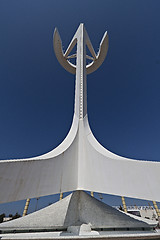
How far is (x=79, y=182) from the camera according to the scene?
5105mm

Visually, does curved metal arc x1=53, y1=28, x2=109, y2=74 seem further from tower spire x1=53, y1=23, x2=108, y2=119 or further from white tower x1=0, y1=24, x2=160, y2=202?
white tower x1=0, y1=24, x2=160, y2=202

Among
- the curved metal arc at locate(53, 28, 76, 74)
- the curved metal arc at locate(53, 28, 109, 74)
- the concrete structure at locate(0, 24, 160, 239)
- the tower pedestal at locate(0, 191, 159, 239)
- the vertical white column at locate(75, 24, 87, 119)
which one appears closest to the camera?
the concrete structure at locate(0, 24, 160, 239)

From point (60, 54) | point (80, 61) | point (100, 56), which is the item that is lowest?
point (80, 61)

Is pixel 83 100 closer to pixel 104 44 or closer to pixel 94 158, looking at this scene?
pixel 94 158

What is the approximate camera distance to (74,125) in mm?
7113

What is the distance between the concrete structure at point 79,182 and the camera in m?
3.11

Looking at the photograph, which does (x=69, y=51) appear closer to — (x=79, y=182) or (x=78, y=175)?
(x=78, y=175)

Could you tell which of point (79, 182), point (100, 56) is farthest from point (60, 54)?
point (79, 182)

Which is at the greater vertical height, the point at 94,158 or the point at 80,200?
the point at 94,158

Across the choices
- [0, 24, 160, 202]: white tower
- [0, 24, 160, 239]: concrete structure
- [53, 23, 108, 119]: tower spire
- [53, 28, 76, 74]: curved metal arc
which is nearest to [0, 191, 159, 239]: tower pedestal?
[0, 24, 160, 239]: concrete structure

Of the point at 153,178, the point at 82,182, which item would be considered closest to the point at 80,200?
the point at 82,182

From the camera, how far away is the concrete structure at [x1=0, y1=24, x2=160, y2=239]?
122 inches

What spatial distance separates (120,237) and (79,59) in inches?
368

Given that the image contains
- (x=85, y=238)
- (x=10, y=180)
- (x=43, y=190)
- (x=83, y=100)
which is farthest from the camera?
(x=83, y=100)
